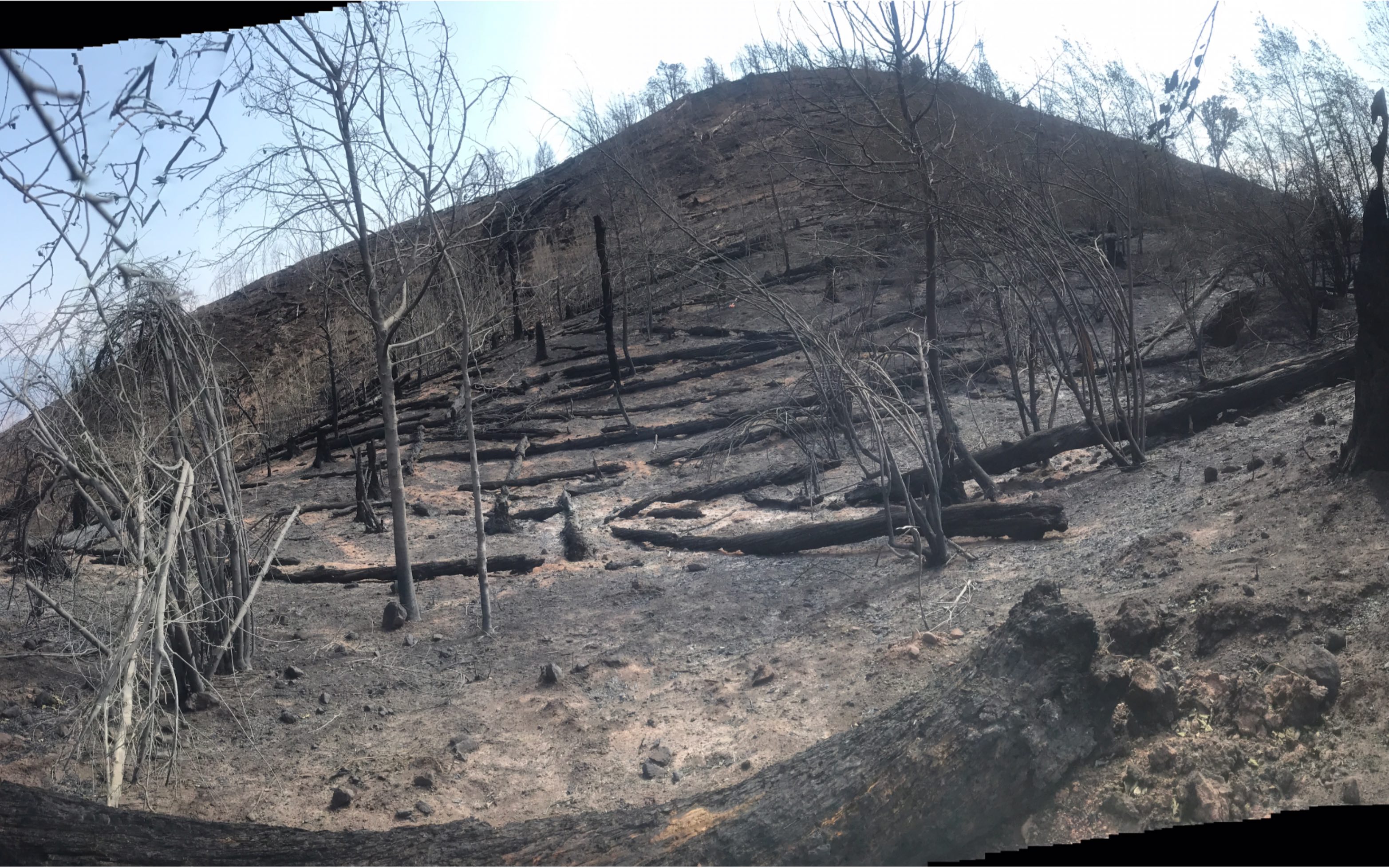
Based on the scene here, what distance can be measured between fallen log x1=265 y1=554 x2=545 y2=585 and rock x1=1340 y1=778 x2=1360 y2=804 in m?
8.16

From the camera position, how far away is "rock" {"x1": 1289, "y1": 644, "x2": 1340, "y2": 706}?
8.66 ft

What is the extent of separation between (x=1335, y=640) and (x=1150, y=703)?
67cm

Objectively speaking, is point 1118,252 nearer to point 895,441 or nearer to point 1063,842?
point 895,441

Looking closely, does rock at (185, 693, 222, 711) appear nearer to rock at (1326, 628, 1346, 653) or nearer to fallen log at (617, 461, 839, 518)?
fallen log at (617, 461, 839, 518)

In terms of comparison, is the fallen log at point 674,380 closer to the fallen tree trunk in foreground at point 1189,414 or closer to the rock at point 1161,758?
the fallen tree trunk in foreground at point 1189,414

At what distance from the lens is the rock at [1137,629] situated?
3566 mm

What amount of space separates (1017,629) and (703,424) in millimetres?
12772

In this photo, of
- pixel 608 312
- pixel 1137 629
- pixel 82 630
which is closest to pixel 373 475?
pixel 608 312

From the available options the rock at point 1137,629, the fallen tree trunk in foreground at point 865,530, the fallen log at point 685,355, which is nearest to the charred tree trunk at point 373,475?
the fallen tree trunk in foreground at point 865,530

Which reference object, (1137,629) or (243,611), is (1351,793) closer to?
(1137,629)

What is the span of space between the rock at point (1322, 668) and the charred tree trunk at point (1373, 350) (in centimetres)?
179

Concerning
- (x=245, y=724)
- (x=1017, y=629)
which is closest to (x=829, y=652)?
(x=1017, y=629)

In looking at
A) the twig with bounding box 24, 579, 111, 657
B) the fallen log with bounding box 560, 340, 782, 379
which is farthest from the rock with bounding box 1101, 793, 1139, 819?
the fallen log with bounding box 560, 340, 782, 379

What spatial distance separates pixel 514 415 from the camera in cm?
1808
